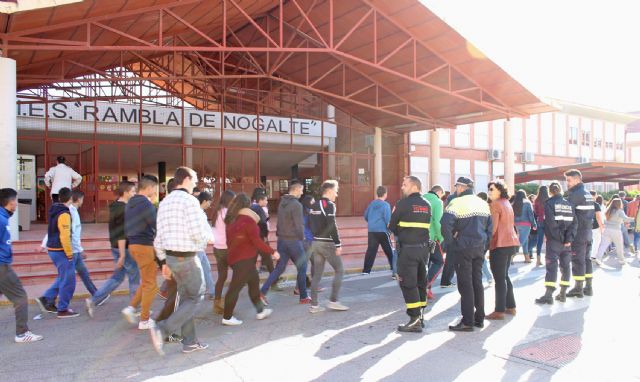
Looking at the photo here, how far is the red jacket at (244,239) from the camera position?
20.2 feet

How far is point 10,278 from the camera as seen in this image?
209 inches

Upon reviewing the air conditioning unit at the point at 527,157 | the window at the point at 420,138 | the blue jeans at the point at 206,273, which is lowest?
the blue jeans at the point at 206,273

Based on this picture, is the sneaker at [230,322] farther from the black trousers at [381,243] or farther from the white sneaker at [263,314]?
the black trousers at [381,243]

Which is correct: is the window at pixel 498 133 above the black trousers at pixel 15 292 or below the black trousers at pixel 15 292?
above

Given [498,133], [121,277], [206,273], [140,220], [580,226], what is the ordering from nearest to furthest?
[140,220]
[121,277]
[206,273]
[580,226]
[498,133]

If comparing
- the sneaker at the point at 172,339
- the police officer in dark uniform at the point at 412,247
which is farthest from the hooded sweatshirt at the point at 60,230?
the police officer in dark uniform at the point at 412,247

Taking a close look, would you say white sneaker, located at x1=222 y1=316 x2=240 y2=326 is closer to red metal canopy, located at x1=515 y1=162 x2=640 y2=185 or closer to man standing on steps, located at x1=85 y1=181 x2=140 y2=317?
man standing on steps, located at x1=85 y1=181 x2=140 y2=317

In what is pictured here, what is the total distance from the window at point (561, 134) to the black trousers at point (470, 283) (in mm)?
30469

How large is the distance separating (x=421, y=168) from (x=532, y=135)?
1158cm

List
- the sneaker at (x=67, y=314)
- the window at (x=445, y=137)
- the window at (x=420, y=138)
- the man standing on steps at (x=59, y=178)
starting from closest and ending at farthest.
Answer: the sneaker at (x=67, y=314) < the man standing on steps at (x=59, y=178) < the window at (x=420, y=138) < the window at (x=445, y=137)

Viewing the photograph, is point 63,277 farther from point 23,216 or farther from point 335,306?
point 23,216

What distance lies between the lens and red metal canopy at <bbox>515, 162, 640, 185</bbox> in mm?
18219

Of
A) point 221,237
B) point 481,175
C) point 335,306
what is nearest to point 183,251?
point 221,237

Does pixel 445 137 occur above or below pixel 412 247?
above
